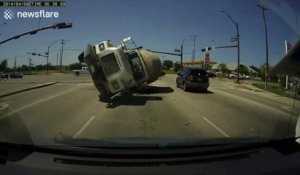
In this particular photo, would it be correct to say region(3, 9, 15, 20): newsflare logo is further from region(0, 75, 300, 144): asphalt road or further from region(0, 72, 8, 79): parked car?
region(0, 75, 300, 144): asphalt road

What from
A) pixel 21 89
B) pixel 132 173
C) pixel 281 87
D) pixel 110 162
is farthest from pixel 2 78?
pixel 281 87

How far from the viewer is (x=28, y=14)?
285 centimetres

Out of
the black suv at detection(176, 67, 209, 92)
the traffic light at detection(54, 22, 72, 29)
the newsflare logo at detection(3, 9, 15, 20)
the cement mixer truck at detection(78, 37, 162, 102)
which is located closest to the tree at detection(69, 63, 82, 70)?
the cement mixer truck at detection(78, 37, 162, 102)

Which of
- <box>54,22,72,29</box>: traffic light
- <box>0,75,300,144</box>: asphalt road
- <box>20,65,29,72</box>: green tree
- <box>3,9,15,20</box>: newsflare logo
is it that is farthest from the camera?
<box>20,65,29,72</box>: green tree

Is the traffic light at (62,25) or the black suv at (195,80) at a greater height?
the traffic light at (62,25)

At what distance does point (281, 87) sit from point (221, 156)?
93 centimetres

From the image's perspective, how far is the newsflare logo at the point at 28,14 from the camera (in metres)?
2.80

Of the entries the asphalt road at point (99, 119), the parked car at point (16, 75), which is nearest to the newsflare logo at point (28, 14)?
the parked car at point (16, 75)

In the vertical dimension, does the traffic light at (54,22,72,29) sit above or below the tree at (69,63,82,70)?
above

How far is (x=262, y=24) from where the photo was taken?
10.4 feet

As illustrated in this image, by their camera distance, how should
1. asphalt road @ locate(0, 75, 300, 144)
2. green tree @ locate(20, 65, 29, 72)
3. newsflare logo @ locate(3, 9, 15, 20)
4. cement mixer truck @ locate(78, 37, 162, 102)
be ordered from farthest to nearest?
cement mixer truck @ locate(78, 37, 162, 102) → green tree @ locate(20, 65, 29, 72) → asphalt road @ locate(0, 75, 300, 144) → newsflare logo @ locate(3, 9, 15, 20)

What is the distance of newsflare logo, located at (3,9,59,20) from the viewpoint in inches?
110

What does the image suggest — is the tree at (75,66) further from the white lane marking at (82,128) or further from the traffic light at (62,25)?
the traffic light at (62,25)

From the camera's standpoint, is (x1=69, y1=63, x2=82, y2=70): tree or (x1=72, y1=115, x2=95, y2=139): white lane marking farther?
(x1=69, y1=63, x2=82, y2=70): tree
